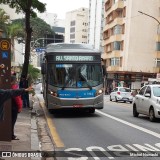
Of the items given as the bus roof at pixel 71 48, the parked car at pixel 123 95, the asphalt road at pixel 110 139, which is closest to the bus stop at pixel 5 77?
the asphalt road at pixel 110 139

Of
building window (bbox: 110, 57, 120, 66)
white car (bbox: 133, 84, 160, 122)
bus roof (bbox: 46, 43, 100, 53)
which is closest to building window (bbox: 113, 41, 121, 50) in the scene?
building window (bbox: 110, 57, 120, 66)

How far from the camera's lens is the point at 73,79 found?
19.2 metres

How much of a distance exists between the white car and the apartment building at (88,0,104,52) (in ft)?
344

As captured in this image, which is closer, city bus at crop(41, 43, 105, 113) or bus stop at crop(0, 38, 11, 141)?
bus stop at crop(0, 38, 11, 141)

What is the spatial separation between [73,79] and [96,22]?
112 meters

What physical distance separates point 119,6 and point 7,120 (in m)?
66.1

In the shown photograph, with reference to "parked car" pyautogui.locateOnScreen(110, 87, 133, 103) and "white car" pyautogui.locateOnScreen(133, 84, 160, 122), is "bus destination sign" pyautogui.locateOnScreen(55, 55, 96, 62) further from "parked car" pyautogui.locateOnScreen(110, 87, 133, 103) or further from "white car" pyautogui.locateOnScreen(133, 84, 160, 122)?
"parked car" pyautogui.locateOnScreen(110, 87, 133, 103)

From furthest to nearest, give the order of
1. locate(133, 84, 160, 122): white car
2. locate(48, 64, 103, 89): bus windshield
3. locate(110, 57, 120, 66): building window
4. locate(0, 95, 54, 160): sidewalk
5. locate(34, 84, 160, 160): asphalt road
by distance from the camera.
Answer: locate(110, 57, 120, 66): building window → locate(48, 64, 103, 89): bus windshield → locate(133, 84, 160, 122): white car → locate(34, 84, 160, 160): asphalt road → locate(0, 95, 54, 160): sidewalk

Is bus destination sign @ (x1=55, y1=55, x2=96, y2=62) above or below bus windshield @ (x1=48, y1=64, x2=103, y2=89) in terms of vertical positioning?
above

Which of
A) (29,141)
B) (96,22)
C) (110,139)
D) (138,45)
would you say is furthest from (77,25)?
(29,141)

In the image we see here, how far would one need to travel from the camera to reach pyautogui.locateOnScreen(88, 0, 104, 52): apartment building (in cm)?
12569

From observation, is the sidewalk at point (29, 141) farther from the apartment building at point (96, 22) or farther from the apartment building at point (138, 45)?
the apartment building at point (96, 22)

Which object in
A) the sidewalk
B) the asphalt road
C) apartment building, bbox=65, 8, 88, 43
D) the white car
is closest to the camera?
the sidewalk

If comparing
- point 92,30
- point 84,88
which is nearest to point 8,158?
point 84,88
